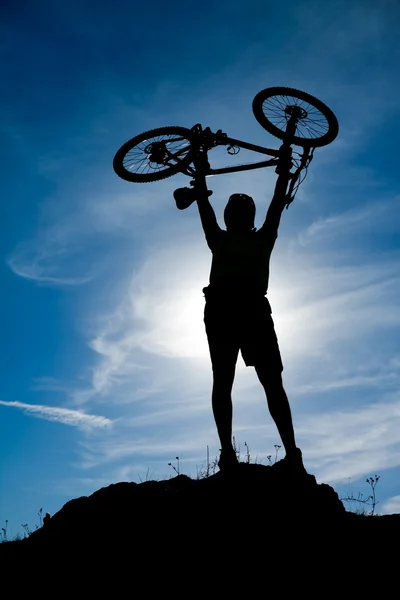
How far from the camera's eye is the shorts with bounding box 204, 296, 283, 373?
583cm

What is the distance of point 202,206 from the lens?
621 centimetres

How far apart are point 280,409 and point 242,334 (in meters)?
0.77

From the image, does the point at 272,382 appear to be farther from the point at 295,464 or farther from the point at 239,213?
the point at 239,213

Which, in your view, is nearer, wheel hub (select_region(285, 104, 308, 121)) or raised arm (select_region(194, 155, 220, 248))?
raised arm (select_region(194, 155, 220, 248))

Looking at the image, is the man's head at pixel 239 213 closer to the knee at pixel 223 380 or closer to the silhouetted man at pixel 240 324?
the silhouetted man at pixel 240 324

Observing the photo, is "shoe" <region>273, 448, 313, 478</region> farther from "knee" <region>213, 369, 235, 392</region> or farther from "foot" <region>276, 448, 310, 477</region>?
"knee" <region>213, 369, 235, 392</region>

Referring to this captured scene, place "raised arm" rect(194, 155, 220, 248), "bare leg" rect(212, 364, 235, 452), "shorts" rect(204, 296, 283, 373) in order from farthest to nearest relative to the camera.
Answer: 1. "raised arm" rect(194, 155, 220, 248)
2. "shorts" rect(204, 296, 283, 373)
3. "bare leg" rect(212, 364, 235, 452)

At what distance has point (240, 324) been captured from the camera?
5.89 metres

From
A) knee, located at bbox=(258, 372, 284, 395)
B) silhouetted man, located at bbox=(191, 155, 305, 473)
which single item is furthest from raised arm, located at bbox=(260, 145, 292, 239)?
knee, located at bbox=(258, 372, 284, 395)

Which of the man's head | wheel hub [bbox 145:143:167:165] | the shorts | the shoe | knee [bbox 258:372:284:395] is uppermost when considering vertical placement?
wheel hub [bbox 145:143:167:165]

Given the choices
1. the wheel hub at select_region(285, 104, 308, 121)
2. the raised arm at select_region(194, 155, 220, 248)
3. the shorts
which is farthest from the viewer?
the wheel hub at select_region(285, 104, 308, 121)

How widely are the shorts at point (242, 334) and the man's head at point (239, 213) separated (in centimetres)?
75

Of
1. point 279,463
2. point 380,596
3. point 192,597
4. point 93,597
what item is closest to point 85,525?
point 93,597

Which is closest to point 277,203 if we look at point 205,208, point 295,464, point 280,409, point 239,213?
point 239,213
